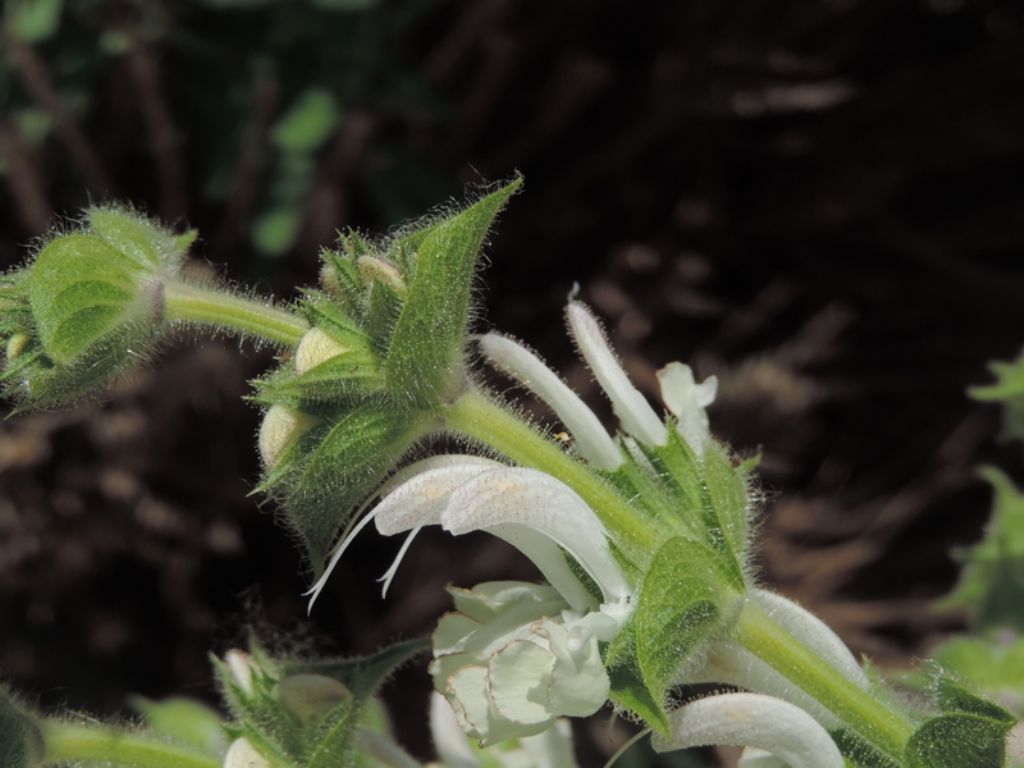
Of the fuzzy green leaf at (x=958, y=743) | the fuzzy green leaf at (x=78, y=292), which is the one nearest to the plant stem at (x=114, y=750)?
the fuzzy green leaf at (x=78, y=292)

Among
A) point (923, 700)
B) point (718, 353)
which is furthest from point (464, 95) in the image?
point (923, 700)

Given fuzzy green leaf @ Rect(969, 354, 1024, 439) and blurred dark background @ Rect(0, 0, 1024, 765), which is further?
blurred dark background @ Rect(0, 0, 1024, 765)

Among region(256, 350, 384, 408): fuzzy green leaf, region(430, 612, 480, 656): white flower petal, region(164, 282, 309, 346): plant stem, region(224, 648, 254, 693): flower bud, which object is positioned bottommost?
region(224, 648, 254, 693): flower bud

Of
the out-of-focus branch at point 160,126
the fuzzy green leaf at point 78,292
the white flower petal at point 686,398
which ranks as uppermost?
the out-of-focus branch at point 160,126

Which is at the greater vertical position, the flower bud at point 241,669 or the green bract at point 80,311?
the green bract at point 80,311

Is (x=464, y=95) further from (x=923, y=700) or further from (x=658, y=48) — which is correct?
(x=923, y=700)

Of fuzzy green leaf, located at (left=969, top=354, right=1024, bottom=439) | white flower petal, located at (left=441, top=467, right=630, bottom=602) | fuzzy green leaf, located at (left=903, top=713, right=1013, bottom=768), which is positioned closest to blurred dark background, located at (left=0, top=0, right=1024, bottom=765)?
fuzzy green leaf, located at (left=969, top=354, right=1024, bottom=439)

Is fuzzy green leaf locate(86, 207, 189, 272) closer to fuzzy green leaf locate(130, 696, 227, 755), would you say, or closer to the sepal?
the sepal

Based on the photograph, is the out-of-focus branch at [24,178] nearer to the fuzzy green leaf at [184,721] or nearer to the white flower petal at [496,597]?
the fuzzy green leaf at [184,721]
